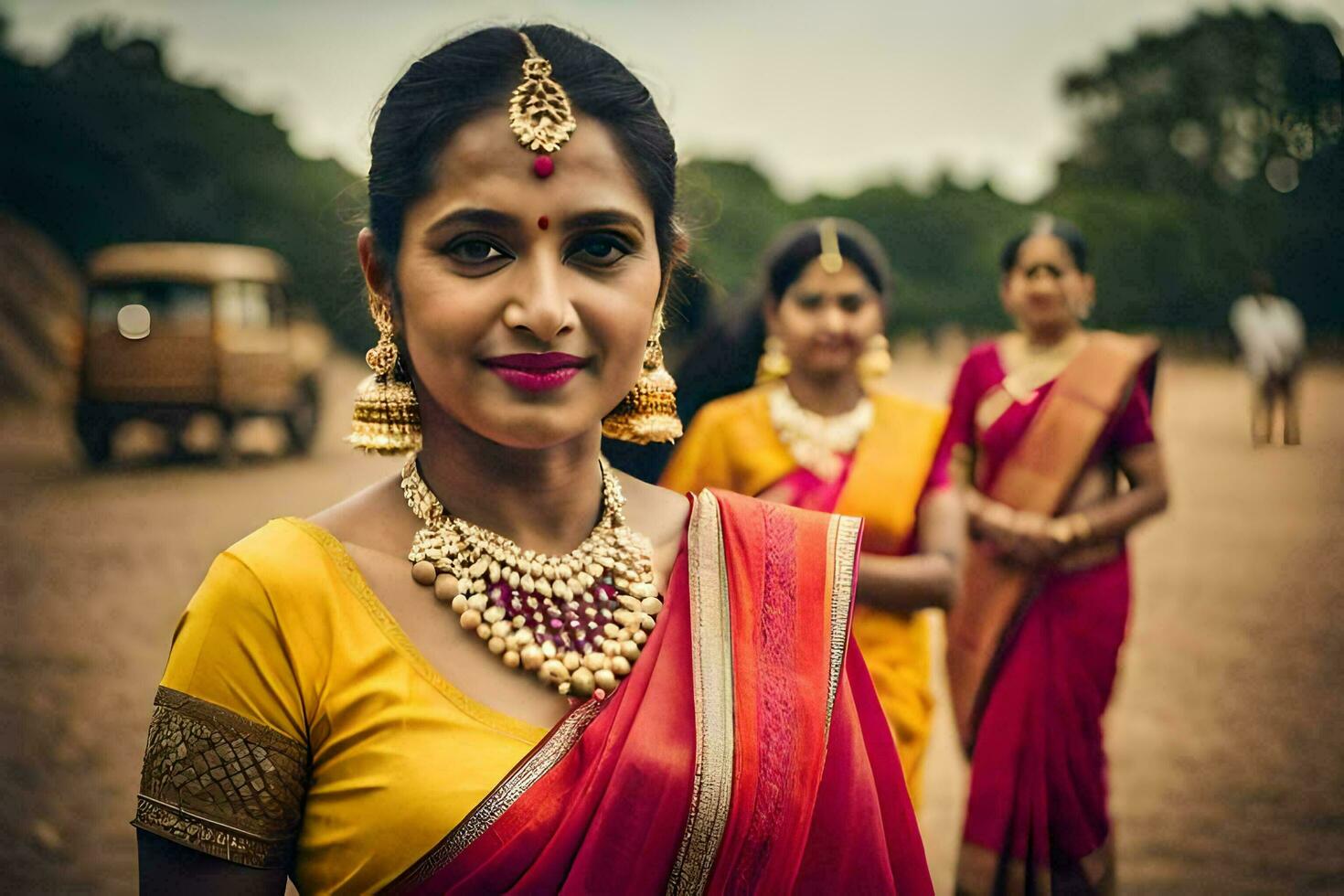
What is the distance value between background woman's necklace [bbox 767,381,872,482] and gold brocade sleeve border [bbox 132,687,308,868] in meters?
2.09

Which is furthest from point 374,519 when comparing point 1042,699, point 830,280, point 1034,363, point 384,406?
point 1034,363

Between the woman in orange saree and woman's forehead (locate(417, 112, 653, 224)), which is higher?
woman's forehead (locate(417, 112, 653, 224))

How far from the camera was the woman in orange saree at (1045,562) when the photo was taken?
3.61m

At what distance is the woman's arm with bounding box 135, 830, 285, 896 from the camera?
137 cm

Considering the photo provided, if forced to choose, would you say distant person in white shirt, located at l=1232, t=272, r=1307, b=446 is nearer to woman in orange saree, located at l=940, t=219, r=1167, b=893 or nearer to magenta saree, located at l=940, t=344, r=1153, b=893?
woman in orange saree, located at l=940, t=219, r=1167, b=893

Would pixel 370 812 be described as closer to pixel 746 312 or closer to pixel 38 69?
pixel 746 312

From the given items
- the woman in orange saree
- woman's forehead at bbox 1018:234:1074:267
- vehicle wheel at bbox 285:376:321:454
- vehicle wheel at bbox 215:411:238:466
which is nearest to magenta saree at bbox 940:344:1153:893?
the woman in orange saree

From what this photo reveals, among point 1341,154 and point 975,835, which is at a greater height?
point 1341,154

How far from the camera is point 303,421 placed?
52.9 feet

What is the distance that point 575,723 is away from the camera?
4.89 feet

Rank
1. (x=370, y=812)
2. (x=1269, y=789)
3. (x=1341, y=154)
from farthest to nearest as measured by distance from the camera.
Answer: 1. (x=1341, y=154)
2. (x=1269, y=789)
3. (x=370, y=812)

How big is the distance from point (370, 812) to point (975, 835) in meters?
2.68

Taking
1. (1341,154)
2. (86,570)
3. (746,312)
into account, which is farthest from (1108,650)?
(86,570)

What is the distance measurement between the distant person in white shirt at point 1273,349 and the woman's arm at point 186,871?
14.5 m
